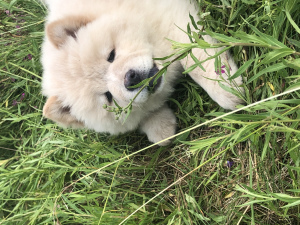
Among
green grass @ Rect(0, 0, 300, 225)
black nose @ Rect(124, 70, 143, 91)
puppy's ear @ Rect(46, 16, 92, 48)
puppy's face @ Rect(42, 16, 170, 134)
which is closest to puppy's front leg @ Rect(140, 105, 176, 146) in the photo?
green grass @ Rect(0, 0, 300, 225)

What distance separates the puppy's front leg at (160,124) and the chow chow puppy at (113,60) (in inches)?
4.1

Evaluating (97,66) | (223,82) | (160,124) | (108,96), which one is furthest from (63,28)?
(223,82)

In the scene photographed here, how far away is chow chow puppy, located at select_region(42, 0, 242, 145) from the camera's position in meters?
2.08

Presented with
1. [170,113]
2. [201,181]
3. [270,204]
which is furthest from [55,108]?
[270,204]

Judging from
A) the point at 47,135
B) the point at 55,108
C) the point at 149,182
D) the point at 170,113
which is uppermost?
the point at 55,108

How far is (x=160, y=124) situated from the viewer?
8.61ft

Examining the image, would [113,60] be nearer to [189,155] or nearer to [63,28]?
[63,28]

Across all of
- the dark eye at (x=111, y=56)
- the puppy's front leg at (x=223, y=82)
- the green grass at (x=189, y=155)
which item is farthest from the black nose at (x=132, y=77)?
the green grass at (x=189, y=155)

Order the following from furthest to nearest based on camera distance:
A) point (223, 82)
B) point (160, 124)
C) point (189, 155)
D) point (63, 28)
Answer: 1. point (160, 124)
2. point (189, 155)
3. point (63, 28)
4. point (223, 82)

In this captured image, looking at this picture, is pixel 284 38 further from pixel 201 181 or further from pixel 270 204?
pixel 201 181

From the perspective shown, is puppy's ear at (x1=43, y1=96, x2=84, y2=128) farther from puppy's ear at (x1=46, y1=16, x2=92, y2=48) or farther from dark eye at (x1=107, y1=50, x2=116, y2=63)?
dark eye at (x1=107, y1=50, x2=116, y2=63)

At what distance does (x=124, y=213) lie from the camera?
2367mm

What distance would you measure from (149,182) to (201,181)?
1.86 ft

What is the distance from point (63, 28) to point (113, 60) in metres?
0.49
